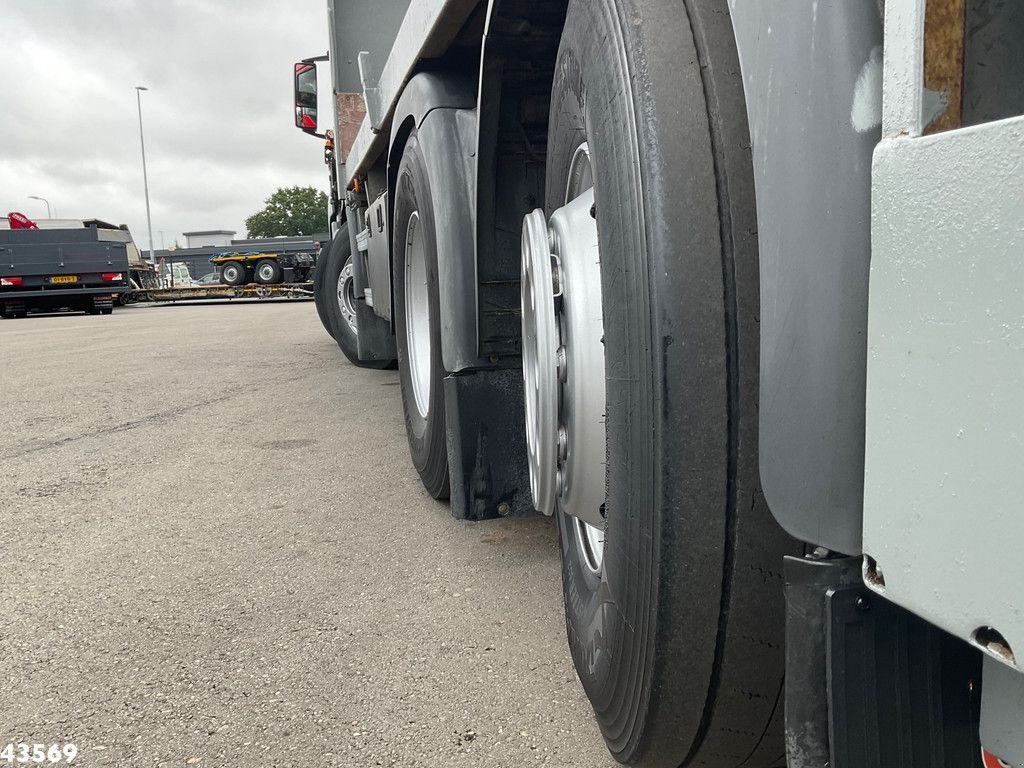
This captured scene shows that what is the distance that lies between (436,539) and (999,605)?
82.7 inches

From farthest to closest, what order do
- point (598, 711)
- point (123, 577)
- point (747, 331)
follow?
point (123, 577), point (598, 711), point (747, 331)

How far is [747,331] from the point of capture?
103 centimetres

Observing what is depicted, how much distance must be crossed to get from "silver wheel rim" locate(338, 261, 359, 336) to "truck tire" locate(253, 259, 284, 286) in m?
18.8

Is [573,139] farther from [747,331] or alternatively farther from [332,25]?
[332,25]

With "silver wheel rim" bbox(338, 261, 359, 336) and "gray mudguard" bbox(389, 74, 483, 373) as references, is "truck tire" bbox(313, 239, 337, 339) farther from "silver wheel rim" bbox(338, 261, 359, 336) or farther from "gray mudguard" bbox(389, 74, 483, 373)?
"gray mudguard" bbox(389, 74, 483, 373)

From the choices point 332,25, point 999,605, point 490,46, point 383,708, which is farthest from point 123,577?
point 332,25

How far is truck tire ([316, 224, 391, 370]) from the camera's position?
21.8ft

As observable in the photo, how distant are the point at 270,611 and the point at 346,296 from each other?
490cm

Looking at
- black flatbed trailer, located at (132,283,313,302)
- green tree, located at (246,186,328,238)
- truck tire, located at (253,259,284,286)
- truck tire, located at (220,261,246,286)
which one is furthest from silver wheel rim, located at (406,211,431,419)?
green tree, located at (246,186,328,238)

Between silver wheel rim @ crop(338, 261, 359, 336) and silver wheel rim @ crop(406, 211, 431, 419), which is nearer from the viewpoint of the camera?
silver wheel rim @ crop(406, 211, 431, 419)

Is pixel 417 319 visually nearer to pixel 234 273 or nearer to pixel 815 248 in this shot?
pixel 815 248

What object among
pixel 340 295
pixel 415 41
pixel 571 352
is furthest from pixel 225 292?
pixel 571 352

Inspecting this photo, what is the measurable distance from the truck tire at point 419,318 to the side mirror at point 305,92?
302cm

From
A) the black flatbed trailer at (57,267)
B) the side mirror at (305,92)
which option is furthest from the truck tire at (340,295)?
the black flatbed trailer at (57,267)
